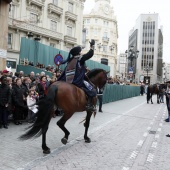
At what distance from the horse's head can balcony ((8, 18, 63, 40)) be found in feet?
87.4

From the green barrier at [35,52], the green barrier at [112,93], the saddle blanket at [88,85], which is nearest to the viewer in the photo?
the saddle blanket at [88,85]

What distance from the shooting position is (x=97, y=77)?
26.5 ft

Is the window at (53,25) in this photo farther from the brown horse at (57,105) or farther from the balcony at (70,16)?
the brown horse at (57,105)

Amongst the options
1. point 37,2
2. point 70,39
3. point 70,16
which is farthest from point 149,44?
point 37,2

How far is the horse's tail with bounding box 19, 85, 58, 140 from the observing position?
6064 millimetres

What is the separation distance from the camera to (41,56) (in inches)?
947

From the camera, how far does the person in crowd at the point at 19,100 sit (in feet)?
32.1

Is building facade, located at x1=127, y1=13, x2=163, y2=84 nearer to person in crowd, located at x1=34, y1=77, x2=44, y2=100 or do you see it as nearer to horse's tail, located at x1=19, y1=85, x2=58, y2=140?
person in crowd, located at x1=34, y1=77, x2=44, y2=100

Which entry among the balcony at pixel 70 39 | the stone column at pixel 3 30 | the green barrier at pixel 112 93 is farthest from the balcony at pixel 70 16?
the stone column at pixel 3 30

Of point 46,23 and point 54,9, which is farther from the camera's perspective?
point 54,9

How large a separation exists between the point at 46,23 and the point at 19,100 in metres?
30.4

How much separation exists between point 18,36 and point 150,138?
28788 mm

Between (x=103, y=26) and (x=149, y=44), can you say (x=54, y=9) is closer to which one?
(x=103, y=26)

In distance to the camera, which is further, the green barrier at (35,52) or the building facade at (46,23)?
the building facade at (46,23)
